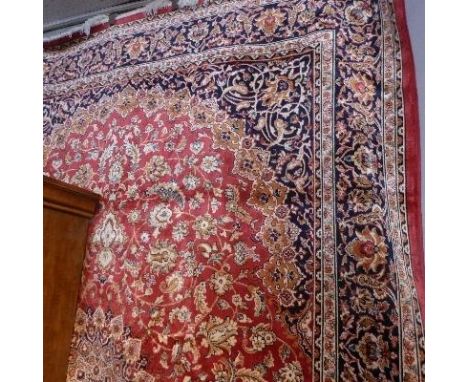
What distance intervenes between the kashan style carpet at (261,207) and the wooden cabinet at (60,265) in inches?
1.4

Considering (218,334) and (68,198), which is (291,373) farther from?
(68,198)

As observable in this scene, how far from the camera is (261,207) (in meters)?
1.18

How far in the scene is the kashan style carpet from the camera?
1.05 m

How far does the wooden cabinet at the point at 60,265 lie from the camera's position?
1.14 meters

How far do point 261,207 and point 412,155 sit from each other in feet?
1.32

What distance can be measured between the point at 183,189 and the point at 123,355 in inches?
18.6

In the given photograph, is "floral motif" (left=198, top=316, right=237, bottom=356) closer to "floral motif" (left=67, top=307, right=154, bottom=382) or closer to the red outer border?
"floral motif" (left=67, top=307, right=154, bottom=382)

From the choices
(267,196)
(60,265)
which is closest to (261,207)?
(267,196)

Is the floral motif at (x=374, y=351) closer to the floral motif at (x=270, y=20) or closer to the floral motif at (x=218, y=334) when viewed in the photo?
the floral motif at (x=218, y=334)

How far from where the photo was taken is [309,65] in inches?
48.6

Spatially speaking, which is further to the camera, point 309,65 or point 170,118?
point 170,118

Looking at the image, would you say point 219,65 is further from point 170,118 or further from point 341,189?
point 341,189

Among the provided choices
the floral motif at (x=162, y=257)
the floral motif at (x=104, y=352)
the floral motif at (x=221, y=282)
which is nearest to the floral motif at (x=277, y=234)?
the floral motif at (x=221, y=282)
